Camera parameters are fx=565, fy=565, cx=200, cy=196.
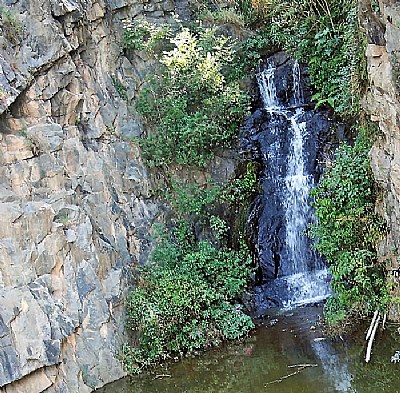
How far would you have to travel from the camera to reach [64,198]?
8500mm

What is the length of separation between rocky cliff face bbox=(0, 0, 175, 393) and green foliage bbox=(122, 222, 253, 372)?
0.33 m

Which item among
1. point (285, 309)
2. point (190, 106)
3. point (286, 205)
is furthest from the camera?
point (190, 106)

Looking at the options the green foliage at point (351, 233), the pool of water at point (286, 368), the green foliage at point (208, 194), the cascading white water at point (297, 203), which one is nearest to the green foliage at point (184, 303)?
the pool of water at point (286, 368)

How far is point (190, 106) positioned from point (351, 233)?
4075 mm

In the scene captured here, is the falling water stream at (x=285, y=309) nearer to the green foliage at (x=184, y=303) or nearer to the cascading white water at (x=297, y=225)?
the cascading white water at (x=297, y=225)

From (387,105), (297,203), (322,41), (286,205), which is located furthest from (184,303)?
(322,41)

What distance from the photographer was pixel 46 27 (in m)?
8.98

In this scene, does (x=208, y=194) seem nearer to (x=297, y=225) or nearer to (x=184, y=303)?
(x=297, y=225)

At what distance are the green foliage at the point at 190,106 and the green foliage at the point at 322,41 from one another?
1553 millimetres

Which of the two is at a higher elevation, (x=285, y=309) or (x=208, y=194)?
(x=208, y=194)

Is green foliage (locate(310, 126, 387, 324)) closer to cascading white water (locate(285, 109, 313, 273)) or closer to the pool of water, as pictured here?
the pool of water

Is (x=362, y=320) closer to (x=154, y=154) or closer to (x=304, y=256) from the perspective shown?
(x=304, y=256)

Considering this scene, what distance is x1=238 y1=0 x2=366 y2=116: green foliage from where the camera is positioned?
9.12 m

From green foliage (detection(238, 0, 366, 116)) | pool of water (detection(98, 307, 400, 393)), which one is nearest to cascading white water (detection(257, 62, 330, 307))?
green foliage (detection(238, 0, 366, 116))
